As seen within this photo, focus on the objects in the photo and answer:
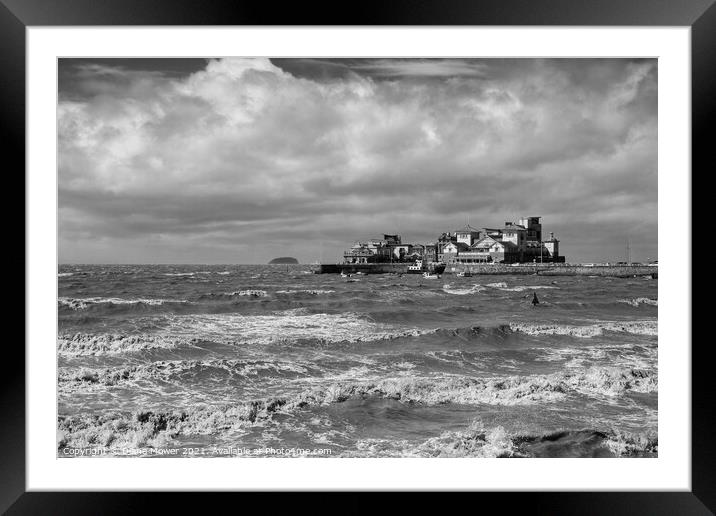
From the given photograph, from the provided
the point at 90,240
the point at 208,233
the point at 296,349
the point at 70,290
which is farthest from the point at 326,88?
the point at 70,290

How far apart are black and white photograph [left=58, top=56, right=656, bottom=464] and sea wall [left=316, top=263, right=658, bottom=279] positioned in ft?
3.51

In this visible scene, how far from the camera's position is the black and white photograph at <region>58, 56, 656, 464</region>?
2473 millimetres

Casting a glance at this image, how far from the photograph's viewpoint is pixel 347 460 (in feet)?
5.33

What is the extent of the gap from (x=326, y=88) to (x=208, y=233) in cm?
447

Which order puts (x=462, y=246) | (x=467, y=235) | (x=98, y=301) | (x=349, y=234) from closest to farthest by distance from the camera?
(x=98, y=301)
(x=349, y=234)
(x=467, y=235)
(x=462, y=246)

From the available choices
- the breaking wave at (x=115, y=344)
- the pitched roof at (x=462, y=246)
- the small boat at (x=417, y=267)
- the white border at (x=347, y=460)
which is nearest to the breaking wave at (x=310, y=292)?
the pitched roof at (x=462, y=246)

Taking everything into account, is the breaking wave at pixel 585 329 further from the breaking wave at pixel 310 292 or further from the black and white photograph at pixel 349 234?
the breaking wave at pixel 310 292

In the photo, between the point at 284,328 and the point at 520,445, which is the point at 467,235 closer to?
the point at 284,328

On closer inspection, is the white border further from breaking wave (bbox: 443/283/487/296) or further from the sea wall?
the sea wall

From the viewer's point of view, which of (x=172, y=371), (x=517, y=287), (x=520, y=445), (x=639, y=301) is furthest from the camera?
(x=517, y=287)

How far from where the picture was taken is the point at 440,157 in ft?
18.0
